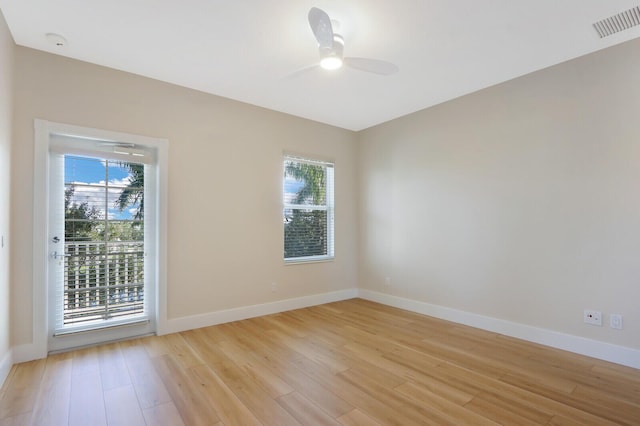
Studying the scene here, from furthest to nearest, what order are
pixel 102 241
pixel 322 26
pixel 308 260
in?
pixel 308 260, pixel 102 241, pixel 322 26

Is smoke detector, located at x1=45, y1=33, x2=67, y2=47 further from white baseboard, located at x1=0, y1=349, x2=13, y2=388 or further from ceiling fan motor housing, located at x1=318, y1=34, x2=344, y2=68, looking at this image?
white baseboard, located at x1=0, y1=349, x2=13, y2=388

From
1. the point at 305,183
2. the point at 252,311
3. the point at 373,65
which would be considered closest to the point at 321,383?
the point at 252,311

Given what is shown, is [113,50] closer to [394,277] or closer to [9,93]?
[9,93]

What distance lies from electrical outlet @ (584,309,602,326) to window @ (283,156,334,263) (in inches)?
117

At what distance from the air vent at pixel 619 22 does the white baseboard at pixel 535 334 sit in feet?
8.22

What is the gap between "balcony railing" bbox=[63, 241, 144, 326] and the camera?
2959mm

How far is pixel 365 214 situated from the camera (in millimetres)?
4992

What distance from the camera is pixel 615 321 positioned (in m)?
2.64

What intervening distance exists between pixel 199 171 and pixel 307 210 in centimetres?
164

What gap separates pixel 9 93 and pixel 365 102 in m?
3.35

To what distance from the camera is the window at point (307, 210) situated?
4445 mm

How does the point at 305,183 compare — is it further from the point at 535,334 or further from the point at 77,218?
the point at 535,334

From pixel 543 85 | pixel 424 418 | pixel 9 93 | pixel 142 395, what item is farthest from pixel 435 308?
pixel 9 93

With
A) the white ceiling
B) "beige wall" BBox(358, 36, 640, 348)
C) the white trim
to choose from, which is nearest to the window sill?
the white trim
